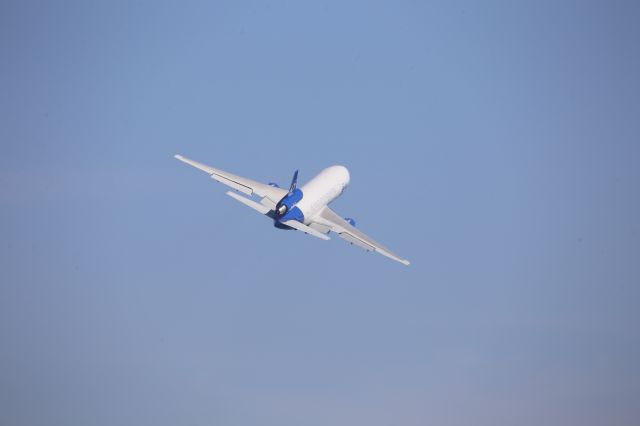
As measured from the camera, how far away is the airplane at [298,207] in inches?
5773

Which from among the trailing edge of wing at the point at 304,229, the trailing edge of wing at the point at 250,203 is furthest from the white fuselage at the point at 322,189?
the trailing edge of wing at the point at 250,203

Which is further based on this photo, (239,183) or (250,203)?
(239,183)

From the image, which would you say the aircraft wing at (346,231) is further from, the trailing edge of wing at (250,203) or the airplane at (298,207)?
the trailing edge of wing at (250,203)

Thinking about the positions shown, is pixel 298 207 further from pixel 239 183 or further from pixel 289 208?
pixel 239 183

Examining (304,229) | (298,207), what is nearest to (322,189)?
(298,207)

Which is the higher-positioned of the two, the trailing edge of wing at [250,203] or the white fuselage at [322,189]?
the white fuselage at [322,189]

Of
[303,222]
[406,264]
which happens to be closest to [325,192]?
[303,222]

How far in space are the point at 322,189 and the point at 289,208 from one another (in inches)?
532

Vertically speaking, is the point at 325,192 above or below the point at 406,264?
above

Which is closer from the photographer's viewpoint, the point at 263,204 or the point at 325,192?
the point at 263,204

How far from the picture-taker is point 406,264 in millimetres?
145625

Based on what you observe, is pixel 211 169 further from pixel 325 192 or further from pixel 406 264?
pixel 406 264

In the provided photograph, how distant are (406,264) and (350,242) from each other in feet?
26.7

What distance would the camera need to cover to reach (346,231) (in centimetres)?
15138
